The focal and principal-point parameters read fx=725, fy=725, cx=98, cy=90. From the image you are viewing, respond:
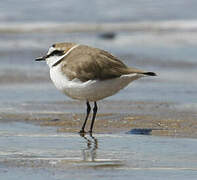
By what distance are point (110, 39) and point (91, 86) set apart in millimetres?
7426

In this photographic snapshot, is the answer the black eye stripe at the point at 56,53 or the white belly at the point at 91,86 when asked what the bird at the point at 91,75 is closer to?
the white belly at the point at 91,86

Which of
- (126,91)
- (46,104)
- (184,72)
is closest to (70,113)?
(46,104)

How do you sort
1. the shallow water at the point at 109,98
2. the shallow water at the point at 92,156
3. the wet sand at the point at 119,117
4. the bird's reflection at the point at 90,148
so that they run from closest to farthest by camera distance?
the shallow water at the point at 92,156 < the shallow water at the point at 109,98 < the bird's reflection at the point at 90,148 < the wet sand at the point at 119,117

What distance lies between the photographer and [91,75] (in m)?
7.07

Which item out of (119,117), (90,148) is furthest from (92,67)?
(90,148)

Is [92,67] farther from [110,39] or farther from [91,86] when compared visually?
[110,39]

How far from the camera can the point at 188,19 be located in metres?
15.9

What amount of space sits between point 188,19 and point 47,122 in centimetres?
891

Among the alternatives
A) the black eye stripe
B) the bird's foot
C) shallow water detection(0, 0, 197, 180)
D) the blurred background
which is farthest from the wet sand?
the black eye stripe

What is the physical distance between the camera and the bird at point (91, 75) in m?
7.05

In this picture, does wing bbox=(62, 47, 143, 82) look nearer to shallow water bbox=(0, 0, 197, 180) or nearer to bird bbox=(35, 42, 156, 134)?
bird bbox=(35, 42, 156, 134)

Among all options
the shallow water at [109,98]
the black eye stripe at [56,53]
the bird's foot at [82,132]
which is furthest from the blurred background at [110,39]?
the bird's foot at [82,132]

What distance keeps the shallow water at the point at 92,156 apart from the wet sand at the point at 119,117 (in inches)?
12.0

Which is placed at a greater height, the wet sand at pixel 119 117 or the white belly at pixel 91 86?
the white belly at pixel 91 86
